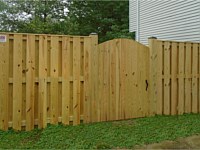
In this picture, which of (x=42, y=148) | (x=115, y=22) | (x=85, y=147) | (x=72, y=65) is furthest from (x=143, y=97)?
(x=115, y=22)

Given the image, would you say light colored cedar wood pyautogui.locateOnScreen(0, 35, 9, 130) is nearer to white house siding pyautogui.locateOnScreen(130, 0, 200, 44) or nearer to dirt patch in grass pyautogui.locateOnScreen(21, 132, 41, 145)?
dirt patch in grass pyautogui.locateOnScreen(21, 132, 41, 145)

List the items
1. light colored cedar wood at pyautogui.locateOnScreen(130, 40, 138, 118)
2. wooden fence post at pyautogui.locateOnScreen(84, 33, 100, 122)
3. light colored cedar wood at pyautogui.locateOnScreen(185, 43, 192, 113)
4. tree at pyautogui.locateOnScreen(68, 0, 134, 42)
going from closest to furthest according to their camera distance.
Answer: wooden fence post at pyautogui.locateOnScreen(84, 33, 100, 122) → light colored cedar wood at pyautogui.locateOnScreen(130, 40, 138, 118) → light colored cedar wood at pyautogui.locateOnScreen(185, 43, 192, 113) → tree at pyautogui.locateOnScreen(68, 0, 134, 42)

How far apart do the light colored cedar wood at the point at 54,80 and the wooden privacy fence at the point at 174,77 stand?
233 cm

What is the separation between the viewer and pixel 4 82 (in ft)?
15.9

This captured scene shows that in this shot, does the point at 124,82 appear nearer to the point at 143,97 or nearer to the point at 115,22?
the point at 143,97

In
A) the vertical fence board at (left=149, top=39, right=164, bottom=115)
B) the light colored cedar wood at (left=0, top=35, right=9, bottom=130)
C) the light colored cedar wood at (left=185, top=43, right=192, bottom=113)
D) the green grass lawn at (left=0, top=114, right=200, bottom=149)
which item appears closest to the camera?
the green grass lawn at (left=0, top=114, right=200, bottom=149)

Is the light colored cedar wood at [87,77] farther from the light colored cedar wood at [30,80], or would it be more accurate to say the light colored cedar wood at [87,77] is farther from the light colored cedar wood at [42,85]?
the light colored cedar wood at [30,80]

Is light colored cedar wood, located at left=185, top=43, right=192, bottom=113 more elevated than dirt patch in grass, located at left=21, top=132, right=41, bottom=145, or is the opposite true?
light colored cedar wood, located at left=185, top=43, right=192, bottom=113

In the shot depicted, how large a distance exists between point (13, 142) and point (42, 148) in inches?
24.9

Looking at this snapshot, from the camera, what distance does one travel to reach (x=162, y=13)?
10.9m

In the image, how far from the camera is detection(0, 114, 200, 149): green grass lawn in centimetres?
427

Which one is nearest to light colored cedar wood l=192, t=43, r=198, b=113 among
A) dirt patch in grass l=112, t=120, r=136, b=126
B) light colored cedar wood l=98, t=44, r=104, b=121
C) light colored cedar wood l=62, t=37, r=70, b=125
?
dirt patch in grass l=112, t=120, r=136, b=126

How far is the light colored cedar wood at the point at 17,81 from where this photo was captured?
16.1 feet

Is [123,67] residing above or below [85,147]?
above
